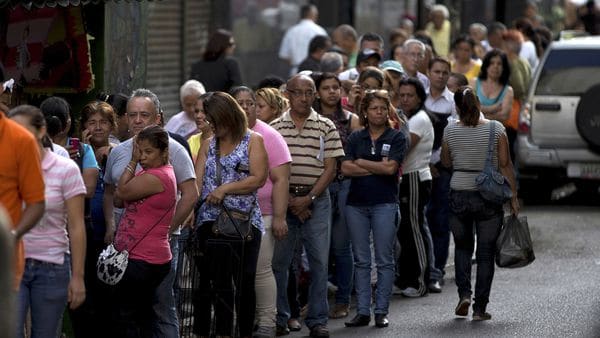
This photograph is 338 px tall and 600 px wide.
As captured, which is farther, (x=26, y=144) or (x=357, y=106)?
(x=357, y=106)

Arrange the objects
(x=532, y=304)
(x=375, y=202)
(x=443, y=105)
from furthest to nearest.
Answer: (x=443, y=105) → (x=532, y=304) → (x=375, y=202)

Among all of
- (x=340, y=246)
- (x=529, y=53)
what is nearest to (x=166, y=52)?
(x=529, y=53)

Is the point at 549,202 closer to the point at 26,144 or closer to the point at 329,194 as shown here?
the point at 329,194

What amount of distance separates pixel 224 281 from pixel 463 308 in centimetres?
227

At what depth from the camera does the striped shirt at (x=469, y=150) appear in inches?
439

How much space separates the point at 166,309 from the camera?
30.1 feet

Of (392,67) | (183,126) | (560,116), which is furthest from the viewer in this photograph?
(560,116)

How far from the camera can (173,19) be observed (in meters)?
21.6

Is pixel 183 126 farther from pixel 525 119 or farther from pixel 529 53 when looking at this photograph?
pixel 529 53

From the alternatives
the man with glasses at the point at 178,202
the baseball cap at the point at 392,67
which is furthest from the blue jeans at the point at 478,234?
the man with glasses at the point at 178,202

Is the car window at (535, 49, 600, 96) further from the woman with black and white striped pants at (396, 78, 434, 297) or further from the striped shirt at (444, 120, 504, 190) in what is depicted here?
the striped shirt at (444, 120, 504, 190)

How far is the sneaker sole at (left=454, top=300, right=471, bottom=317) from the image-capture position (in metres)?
11.3

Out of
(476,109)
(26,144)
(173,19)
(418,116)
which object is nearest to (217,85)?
(418,116)

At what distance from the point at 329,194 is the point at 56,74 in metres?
2.00
